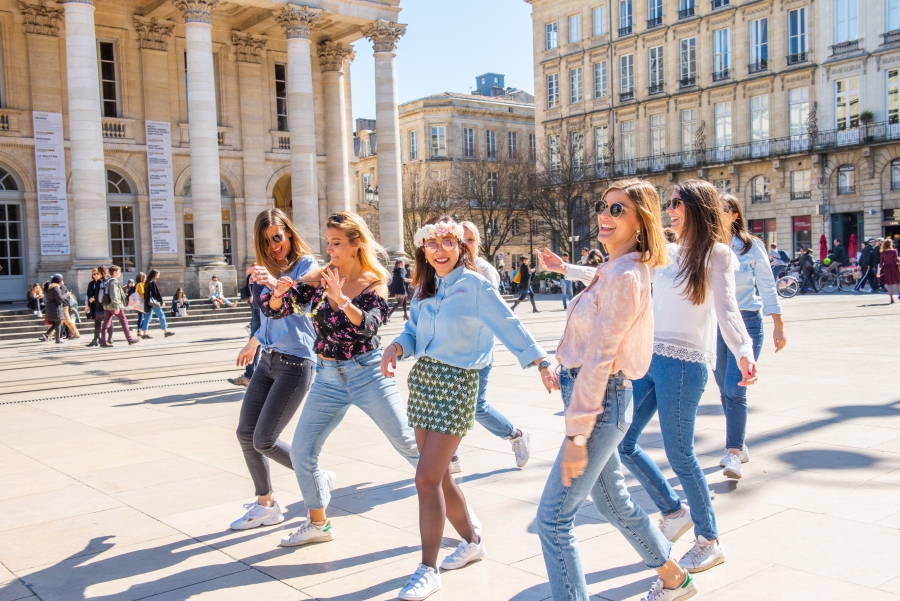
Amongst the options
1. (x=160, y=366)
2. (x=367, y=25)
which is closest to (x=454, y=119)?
(x=367, y=25)

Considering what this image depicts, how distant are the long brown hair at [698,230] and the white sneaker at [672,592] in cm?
143

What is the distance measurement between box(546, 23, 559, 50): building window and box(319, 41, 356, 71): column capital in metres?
24.6

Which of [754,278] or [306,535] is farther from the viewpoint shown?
[754,278]

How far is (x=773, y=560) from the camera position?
4.22 metres

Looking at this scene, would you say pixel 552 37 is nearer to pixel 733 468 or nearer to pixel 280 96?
pixel 280 96

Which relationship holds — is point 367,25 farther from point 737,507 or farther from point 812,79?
point 737,507

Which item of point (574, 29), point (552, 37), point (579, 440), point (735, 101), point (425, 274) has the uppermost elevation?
point (574, 29)

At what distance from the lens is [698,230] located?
4438 mm

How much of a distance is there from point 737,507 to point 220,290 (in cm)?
2360

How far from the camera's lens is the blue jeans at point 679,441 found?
162 inches

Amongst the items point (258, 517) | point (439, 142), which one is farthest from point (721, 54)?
point (258, 517)

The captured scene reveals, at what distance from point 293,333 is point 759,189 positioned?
4461 cm

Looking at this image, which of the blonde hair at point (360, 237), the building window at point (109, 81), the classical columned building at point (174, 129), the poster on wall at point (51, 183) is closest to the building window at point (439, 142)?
the classical columned building at point (174, 129)

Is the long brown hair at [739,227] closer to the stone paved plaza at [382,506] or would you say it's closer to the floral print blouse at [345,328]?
the stone paved plaza at [382,506]
